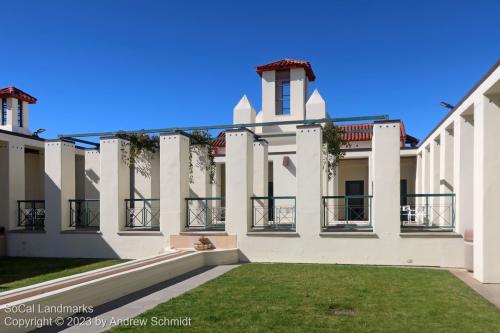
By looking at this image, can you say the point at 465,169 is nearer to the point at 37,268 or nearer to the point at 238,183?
the point at 238,183

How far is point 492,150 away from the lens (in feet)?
28.3

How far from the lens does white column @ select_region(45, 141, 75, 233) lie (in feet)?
43.9

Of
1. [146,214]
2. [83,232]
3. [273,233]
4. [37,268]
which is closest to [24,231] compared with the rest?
[83,232]

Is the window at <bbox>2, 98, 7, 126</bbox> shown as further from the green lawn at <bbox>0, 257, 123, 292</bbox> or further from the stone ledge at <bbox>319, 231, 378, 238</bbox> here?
the stone ledge at <bbox>319, 231, 378, 238</bbox>

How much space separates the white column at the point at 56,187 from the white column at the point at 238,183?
5.85 metres

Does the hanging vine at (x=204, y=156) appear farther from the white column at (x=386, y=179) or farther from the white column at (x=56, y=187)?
the white column at (x=386, y=179)

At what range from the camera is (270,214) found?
646 inches

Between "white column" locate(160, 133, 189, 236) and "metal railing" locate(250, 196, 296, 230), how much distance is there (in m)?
2.26

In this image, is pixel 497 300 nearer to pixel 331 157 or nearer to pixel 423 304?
pixel 423 304

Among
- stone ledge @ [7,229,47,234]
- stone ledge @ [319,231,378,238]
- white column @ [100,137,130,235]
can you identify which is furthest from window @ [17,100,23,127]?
stone ledge @ [319,231,378,238]

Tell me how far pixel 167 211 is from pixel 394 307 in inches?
303

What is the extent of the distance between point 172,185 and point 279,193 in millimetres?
5104

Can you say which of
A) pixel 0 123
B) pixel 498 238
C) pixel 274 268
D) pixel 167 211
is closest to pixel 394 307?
pixel 498 238

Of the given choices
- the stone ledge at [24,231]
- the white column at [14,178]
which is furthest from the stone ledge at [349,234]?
the white column at [14,178]
